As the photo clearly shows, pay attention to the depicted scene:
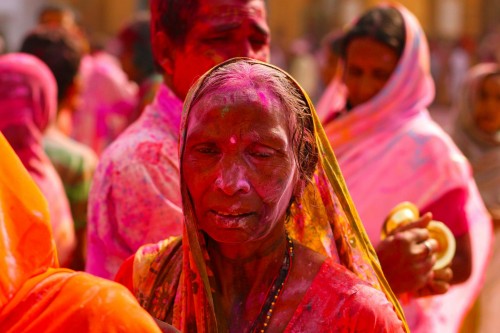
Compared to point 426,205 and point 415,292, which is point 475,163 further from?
point 415,292

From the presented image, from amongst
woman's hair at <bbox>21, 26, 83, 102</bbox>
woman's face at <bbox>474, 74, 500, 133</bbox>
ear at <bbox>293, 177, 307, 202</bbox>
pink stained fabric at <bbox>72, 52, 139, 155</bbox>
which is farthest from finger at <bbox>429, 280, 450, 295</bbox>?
pink stained fabric at <bbox>72, 52, 139, 155</bbox>

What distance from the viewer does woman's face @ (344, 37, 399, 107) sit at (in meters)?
5.14

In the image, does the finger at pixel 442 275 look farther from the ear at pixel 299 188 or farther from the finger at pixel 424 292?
the ear at pixel 299 188

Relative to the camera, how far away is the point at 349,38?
212 inches

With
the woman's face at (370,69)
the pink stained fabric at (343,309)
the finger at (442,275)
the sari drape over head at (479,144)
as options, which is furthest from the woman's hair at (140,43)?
the pink stained fabric at (343,309)

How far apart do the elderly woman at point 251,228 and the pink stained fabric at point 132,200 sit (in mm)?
A: 728

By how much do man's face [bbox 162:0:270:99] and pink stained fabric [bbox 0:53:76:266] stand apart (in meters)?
1.71

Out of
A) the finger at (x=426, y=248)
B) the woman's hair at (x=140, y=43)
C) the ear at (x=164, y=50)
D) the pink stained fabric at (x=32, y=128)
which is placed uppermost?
the ear at (x=164, y=50)

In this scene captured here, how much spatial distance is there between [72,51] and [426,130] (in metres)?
2.84

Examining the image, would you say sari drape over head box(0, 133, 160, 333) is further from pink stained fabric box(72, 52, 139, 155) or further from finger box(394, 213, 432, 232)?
pink stained fabric box(72, 52, 139, 155)

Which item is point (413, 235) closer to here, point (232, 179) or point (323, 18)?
point (232, 179)

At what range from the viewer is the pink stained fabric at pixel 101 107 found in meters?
9.68

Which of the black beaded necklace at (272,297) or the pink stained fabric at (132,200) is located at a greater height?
the black beaded necklace at (272,297)

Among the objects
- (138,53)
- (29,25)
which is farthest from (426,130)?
(29,25)
